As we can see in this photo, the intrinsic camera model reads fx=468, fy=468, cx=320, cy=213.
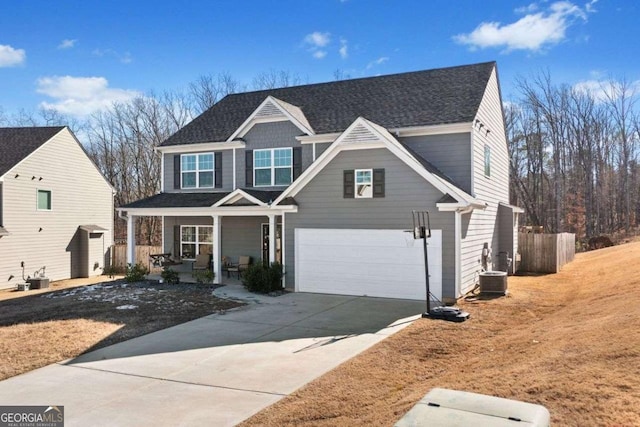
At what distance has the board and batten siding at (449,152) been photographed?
15695 millimetres

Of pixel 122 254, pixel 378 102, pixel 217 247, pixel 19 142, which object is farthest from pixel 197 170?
pixel 19 142

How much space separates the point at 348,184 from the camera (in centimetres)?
1473

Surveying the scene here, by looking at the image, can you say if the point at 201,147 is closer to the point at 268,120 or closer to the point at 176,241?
the point at 268,120

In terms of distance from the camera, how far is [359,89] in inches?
805

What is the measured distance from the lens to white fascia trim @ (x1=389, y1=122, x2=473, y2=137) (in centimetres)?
1552

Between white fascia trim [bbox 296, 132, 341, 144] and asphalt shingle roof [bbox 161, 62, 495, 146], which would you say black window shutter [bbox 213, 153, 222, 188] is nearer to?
asphalt shingle roof [bbox 161, 62, 495, 146]

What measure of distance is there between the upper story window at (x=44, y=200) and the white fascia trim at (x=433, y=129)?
15.8 meters

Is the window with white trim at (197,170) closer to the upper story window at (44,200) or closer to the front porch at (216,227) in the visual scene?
the front porch at (216,227)

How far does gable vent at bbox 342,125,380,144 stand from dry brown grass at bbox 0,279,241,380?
19.8ft

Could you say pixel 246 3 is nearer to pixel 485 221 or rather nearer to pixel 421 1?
pixel 421 1

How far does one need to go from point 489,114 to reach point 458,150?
3.45m

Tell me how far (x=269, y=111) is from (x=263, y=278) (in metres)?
7.00

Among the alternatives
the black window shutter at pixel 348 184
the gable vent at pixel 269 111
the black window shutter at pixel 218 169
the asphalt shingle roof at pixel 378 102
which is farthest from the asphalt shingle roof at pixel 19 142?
the black window shutter at pixel 348 184

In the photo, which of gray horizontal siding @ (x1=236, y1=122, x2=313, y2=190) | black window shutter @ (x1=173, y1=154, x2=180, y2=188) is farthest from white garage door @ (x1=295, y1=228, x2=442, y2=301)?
black window shutter @ (x1=173, y1=154, x2=180, y2=188)
